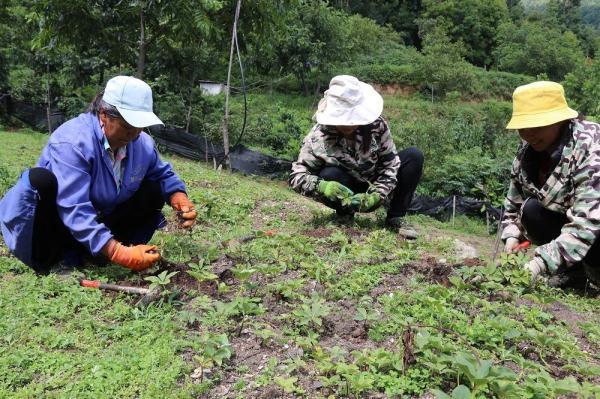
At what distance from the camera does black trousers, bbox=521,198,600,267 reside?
10.4 feet

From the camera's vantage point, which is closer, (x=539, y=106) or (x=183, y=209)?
(x=539, y=106)

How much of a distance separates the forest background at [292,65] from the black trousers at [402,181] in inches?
106

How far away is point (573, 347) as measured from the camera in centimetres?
199

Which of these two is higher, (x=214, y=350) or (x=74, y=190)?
(x=74, y=190)

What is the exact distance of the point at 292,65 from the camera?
68.4 ft

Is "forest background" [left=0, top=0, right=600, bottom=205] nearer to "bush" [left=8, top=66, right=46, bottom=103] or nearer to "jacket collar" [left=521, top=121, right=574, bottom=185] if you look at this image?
"bush" [left=8, top=66, right=46, bottom=103]

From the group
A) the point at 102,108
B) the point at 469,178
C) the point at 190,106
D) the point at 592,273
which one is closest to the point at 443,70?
the point at 190,106

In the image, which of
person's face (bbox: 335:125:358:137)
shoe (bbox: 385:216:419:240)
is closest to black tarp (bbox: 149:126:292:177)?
shoe (bbox: 385:216:419:240)

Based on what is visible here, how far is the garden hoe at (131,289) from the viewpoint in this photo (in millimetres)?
2426

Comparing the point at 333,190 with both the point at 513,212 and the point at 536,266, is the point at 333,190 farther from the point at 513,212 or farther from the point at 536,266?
the point at 536,266

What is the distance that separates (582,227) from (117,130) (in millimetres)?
2423

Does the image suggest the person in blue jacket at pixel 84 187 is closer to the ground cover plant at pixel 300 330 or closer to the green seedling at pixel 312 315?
the ground cover plant at pixel 300 330

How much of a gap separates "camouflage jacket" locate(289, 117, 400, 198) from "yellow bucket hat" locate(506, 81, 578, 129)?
4.18 ft

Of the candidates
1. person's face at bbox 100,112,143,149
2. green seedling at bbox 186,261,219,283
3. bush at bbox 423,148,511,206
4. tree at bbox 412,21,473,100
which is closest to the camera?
green seedling at bbox 186,261,219,283
